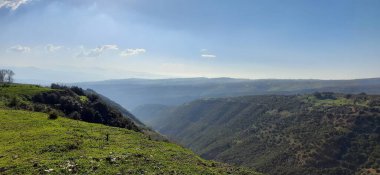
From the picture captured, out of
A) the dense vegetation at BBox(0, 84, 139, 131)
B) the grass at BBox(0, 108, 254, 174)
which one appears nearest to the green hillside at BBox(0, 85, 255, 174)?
the grass at BBox(0, 108, 254, 174)

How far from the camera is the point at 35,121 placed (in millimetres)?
48750

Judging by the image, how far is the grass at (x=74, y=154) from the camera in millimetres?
29078

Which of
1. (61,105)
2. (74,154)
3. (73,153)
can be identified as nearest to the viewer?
(74,154)

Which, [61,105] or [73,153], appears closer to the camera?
[73,153]

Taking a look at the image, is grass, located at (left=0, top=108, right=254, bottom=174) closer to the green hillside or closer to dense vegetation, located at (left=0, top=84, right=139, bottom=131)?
the green hillside

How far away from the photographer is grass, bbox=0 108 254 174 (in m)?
29.1

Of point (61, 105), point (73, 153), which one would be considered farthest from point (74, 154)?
point (61, 105)

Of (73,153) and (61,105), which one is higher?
(61,105)

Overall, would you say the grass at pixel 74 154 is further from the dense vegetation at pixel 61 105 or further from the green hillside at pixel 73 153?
the dense vegetation at pixel 61 105

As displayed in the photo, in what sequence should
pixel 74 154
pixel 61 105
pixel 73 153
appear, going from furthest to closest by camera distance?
1. pixel 61 105
2. pixel 73 153
3. pixel 74 154

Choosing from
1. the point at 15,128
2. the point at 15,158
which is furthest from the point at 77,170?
the point at 15,128

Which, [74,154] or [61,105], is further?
[61,105]

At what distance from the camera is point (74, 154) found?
33188 millimetres

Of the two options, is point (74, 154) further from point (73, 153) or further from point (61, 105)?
point (61, 105)
